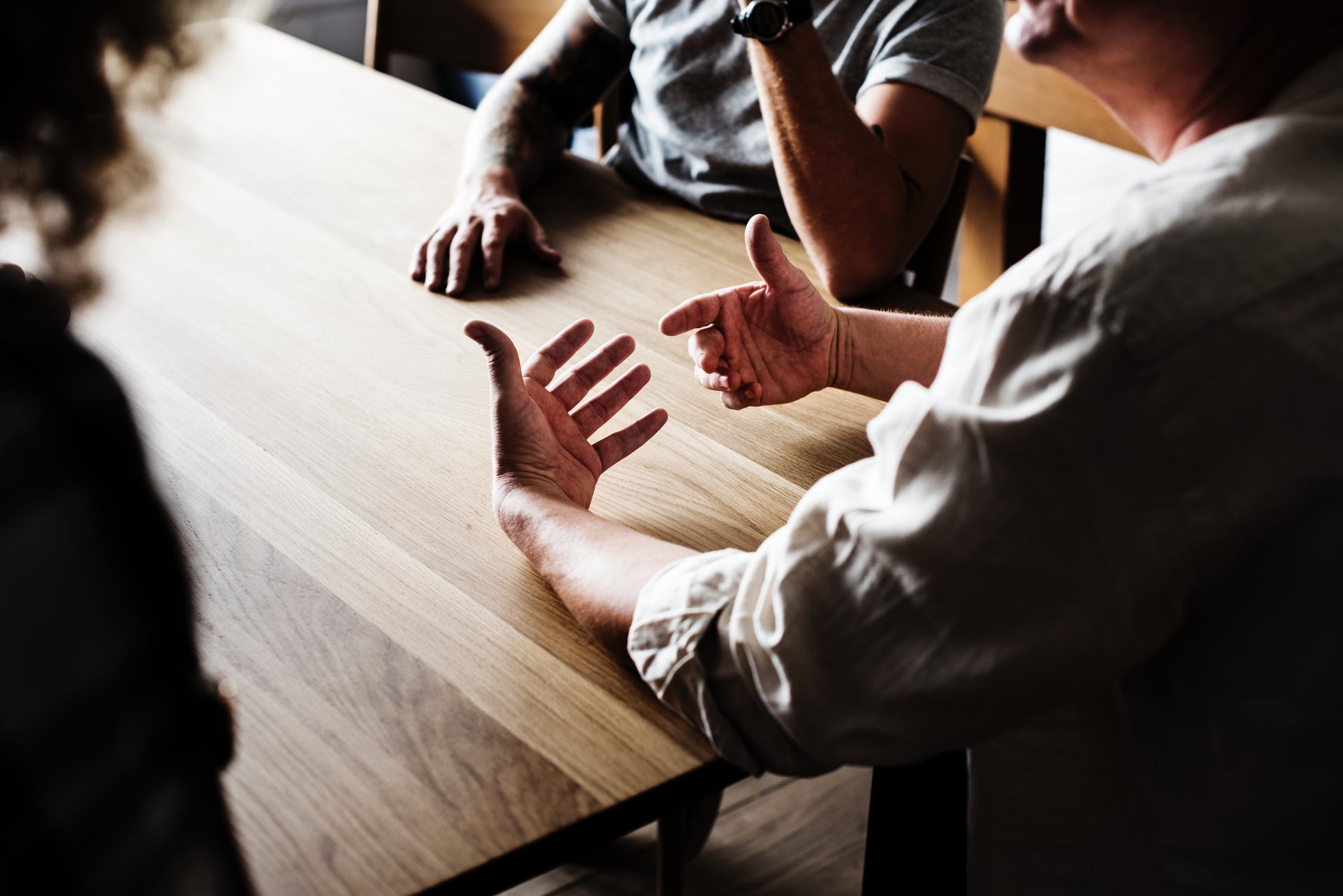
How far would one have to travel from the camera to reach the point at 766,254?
1033 mm

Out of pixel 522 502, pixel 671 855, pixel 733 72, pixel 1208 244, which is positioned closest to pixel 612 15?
pixel 733 72

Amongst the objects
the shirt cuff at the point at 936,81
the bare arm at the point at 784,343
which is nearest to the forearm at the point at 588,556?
the bare arm at the point at 784,343

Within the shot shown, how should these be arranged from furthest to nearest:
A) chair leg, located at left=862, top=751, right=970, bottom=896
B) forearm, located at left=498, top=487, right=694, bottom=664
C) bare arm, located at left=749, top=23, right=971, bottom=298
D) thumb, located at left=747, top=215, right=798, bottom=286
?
bare arm, located at left=749, top=23, right=971, bottom=298
thumb, located at left=747, top=215, right=798, bottom=286
chair leg, located at left=862, top=751, right=970, bottom=896
forearm, located at left=498, top=487, right=694, bottom=664

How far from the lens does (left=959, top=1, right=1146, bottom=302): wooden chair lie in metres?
1.62

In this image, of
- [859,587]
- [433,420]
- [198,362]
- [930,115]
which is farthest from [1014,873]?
[930,115]

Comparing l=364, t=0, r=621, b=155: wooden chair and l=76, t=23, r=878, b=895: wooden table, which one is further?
l=364, t=0, r=621, b=155: wooden chair

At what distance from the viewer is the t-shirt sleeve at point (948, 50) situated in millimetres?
1390

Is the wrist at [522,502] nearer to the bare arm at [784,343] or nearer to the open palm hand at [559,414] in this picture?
the open palm hand at [559,414]

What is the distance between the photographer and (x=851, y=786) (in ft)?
5.57

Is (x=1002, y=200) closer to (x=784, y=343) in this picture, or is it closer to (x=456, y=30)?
(x=784, y=343)

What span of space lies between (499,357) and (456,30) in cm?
154

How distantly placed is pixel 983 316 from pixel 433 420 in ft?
1.84

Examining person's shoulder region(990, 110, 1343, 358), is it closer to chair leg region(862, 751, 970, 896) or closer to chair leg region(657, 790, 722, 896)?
chair leg region(862, 751, 970, 896)

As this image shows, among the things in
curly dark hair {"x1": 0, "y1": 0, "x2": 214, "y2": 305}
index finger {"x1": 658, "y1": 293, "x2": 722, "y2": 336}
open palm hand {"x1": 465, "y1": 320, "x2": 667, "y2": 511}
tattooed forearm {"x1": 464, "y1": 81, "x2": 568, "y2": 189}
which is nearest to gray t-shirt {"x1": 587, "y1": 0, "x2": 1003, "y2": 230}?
tattooed forearm {"x1": 464, "y1": 81, "x2": 568, "y2": 189}
